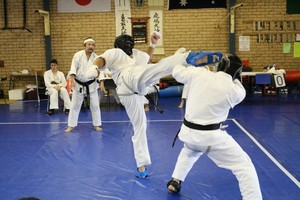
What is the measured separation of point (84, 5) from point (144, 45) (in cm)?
224

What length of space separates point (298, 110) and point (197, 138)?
540 centimetres

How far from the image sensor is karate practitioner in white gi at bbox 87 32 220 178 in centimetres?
296

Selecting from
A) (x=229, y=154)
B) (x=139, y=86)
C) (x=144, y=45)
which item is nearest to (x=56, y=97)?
(x=144, y=45)

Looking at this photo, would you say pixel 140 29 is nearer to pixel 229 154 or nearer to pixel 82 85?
pixel 82 85

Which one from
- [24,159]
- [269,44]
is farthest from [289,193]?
[269,44]

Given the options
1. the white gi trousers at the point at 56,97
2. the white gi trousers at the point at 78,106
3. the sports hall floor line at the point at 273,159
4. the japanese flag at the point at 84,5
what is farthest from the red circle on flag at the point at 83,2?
the sports hall floor line at the point at 273,159

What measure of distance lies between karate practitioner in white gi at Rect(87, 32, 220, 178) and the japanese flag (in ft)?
24.3

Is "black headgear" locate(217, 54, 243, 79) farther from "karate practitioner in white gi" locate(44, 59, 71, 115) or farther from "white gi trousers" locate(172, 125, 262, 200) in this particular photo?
"karate practitioner in white gi" locate(44, 59, 71, 115)

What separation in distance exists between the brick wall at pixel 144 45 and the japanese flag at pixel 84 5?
0.47 feet

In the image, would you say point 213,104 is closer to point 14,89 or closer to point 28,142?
point 28,142

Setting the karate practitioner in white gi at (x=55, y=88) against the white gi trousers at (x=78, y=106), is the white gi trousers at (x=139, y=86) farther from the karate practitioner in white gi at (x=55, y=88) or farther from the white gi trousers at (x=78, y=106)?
the karate practitioner in white gi at (x=55, y=88)

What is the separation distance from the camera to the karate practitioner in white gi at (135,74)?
9.73 ft

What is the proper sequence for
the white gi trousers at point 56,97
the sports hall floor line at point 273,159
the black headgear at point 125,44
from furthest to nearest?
the white gi trousers at point 56,97, the black headgear at point 125,44, the sports hall floor line at point 273,159

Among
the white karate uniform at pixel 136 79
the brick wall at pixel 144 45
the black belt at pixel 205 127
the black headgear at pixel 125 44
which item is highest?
the brick wall at pixel 144 45
